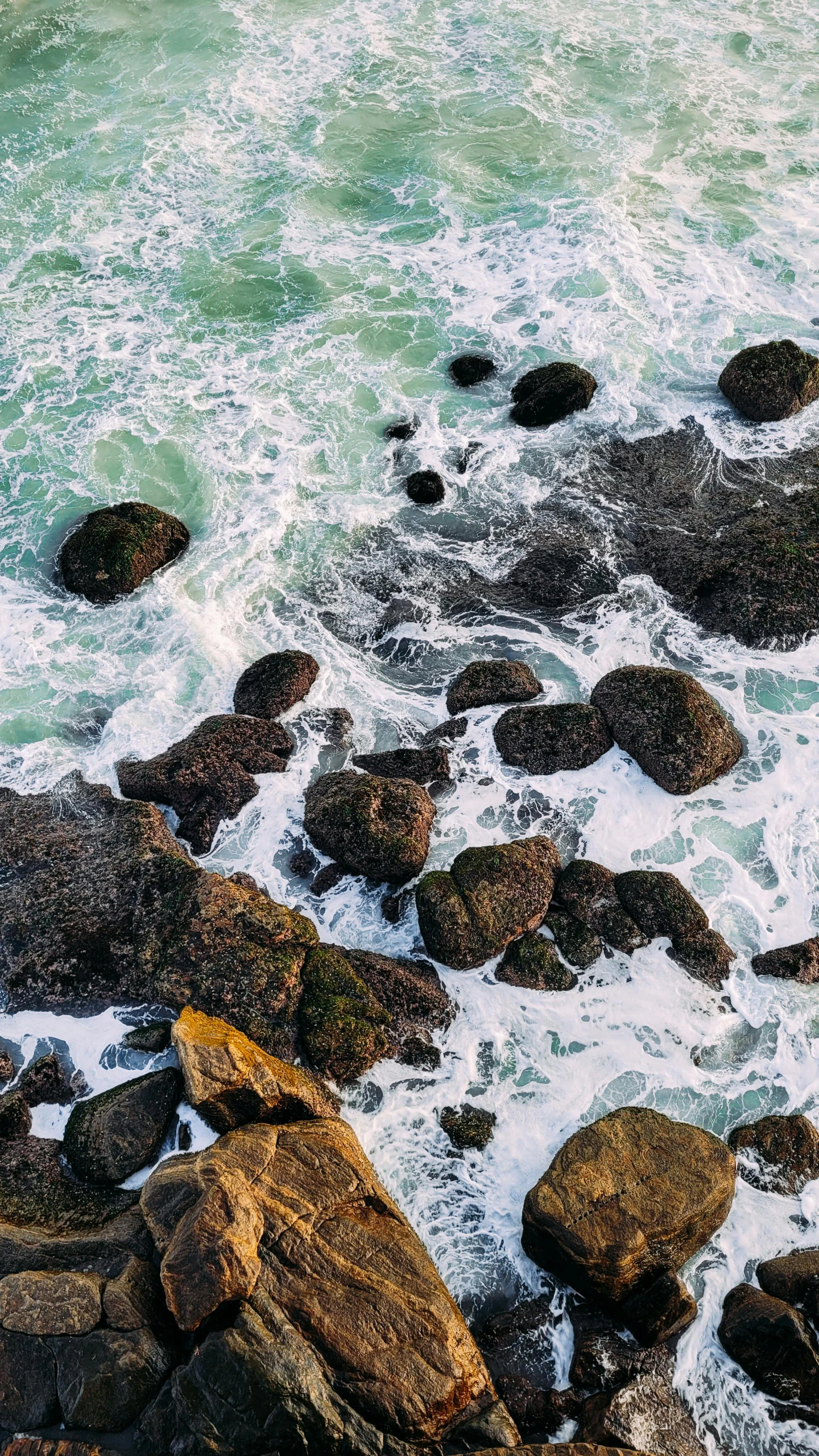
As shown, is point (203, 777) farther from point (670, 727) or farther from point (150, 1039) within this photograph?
point (670, 727)

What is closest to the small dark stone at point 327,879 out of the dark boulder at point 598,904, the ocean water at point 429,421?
the ocean water at point 429,421

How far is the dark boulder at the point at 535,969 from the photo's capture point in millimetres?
14773

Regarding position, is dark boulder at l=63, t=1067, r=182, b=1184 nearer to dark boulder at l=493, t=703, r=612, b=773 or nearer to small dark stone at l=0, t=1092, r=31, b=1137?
small dark stone at l=0, t=1092, r=31, b=1137

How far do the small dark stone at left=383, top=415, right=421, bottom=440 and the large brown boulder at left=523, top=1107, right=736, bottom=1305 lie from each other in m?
17.0

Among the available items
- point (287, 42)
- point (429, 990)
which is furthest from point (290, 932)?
point (287, 42)

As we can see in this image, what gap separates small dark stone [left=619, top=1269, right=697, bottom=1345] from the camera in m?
11.3

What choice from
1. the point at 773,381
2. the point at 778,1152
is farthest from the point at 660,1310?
the point at 773,381

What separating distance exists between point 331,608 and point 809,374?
1350 cm

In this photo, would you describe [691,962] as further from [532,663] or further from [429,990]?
[532,663]

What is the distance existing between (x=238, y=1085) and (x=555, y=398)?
18.2 m

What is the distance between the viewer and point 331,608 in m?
20.4

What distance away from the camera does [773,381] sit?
23094mm

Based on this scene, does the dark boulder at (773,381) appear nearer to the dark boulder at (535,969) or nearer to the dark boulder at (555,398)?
the dark boulder at (555,398)

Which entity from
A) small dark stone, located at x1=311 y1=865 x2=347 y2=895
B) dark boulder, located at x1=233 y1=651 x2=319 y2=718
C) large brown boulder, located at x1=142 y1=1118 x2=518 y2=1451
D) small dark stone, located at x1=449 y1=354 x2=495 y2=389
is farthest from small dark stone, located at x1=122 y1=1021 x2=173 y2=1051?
small dark stone, located at x1=449 y1=354 x2=495 y2=389
